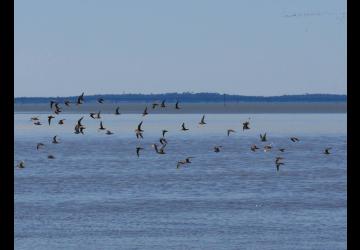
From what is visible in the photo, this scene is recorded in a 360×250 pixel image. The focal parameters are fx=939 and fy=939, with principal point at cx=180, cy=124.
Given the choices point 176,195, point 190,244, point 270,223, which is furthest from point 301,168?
point 190,244

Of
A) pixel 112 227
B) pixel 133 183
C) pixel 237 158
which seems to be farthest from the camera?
pixel 237 158

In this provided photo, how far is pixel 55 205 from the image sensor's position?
2062 cm

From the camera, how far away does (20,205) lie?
20.8 metres

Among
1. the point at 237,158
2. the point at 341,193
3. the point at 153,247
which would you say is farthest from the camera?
the point at 237,158

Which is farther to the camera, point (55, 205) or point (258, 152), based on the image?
point (258, 152)

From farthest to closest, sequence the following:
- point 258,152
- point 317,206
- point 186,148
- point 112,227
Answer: point 186,148 < point 258,152 < point 317,206 < point 112,227

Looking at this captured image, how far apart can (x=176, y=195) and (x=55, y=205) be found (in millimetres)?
3568

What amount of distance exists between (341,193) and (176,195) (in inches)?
158

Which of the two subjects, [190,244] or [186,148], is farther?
[186,148]

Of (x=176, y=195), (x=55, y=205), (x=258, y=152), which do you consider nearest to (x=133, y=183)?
(x=176, y=195)

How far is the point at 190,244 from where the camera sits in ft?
47.9

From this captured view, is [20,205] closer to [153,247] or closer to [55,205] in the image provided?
[55,205]

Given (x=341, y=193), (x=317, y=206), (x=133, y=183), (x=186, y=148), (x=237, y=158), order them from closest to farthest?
(x=317, y=206), (x=341, y=193), (x=133, y=183), (x=237, y=158), (x=186, y=148)

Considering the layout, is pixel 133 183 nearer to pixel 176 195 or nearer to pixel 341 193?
pixel 176 195
